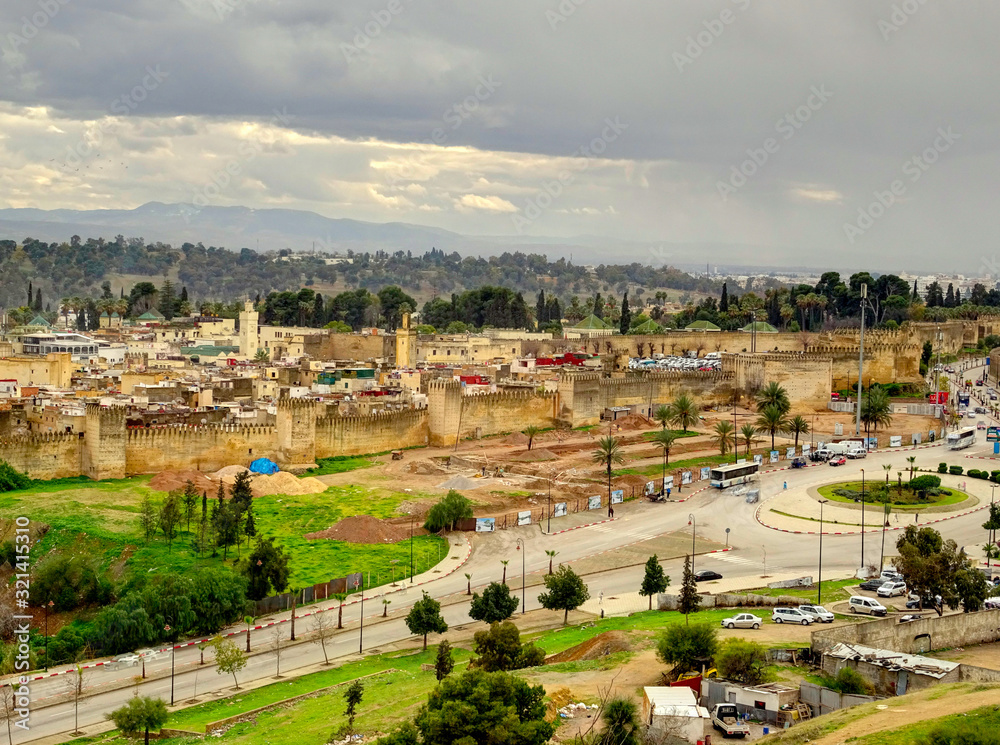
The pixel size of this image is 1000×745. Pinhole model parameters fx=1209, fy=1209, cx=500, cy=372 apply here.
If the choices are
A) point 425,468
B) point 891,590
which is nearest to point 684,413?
point 425,468

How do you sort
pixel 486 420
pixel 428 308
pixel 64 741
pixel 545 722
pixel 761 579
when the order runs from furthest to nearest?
pixel 428 308
pixel 486 420
pixel 761 579
pixel 64 741
pixel 545 722

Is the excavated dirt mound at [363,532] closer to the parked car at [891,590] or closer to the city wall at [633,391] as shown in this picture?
the parked car at [891,590]

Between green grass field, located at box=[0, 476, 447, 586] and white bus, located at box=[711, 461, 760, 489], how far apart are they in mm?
12282

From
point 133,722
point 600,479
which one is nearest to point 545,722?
point 133,722

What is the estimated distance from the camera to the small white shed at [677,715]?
21.1 metres

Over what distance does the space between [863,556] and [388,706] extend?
701 inches

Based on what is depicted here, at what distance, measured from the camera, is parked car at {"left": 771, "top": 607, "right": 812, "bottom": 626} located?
2867 centimetres

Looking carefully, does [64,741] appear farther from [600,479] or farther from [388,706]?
[600,479]

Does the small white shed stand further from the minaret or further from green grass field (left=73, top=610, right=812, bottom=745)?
the minaret

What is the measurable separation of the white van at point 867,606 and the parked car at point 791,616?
166cm

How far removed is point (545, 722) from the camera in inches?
790

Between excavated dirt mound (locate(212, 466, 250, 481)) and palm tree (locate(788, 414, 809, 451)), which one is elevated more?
palm tree (locate(788, 414, 809, 451))

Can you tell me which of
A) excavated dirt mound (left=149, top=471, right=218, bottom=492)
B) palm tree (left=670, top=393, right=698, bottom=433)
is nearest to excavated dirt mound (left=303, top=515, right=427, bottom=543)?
excavated dirt mound (left=149, top=471, right=218, bottom=492)

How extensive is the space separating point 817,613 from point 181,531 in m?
19.7
